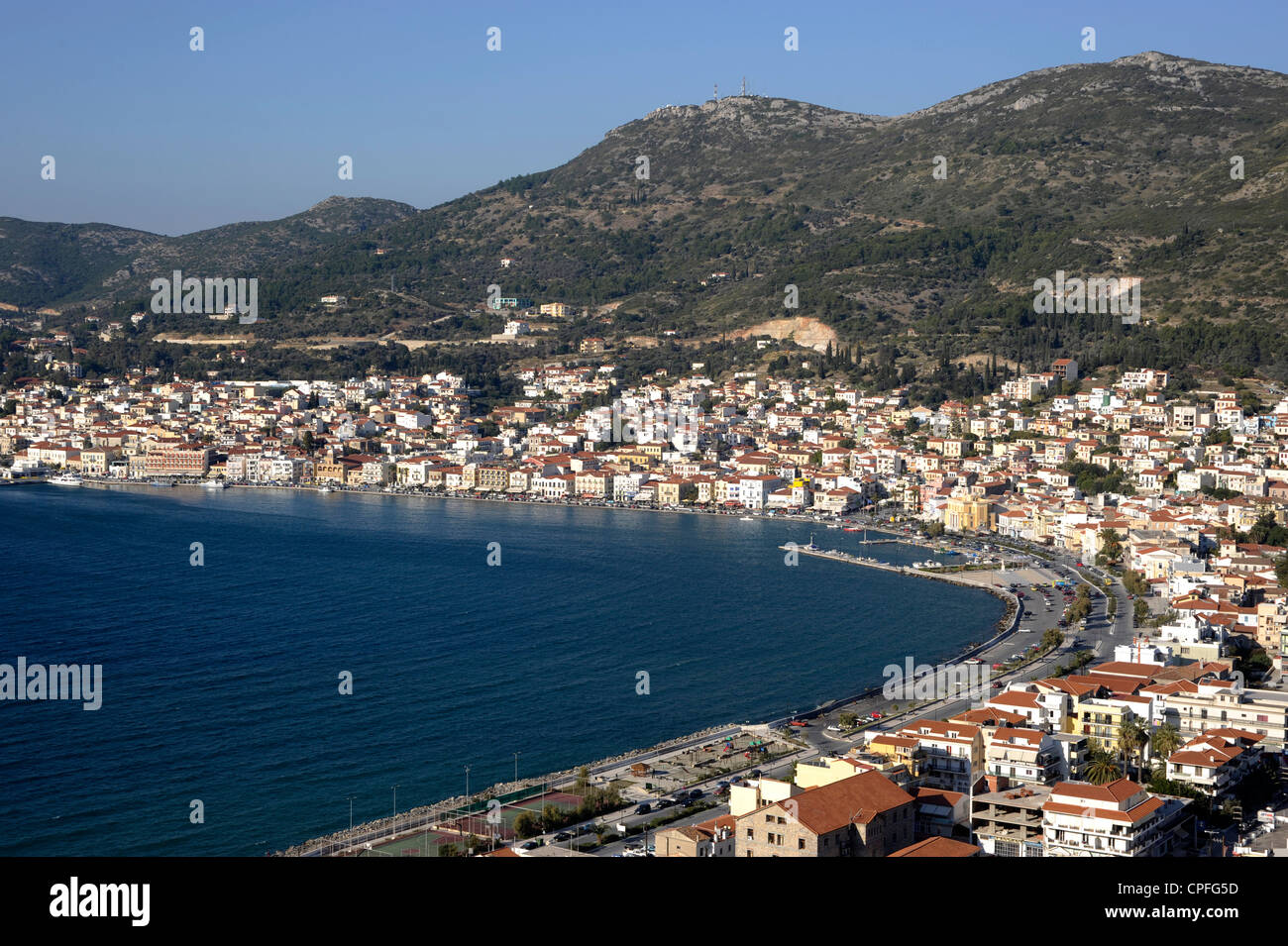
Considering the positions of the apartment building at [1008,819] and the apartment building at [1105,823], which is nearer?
the apartment building at [1105,823]

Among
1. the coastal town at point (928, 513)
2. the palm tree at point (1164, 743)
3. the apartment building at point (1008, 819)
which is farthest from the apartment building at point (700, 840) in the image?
the palm tree at point (1164, 743)

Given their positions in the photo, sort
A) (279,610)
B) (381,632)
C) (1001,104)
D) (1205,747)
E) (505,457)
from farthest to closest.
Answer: (1001,104) < (505,457) < (279,610) < (381,632) < (1205,747)

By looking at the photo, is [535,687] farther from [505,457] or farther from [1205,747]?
[505,457]

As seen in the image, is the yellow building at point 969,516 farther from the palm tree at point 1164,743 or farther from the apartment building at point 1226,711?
the palm tree at point 1164,743

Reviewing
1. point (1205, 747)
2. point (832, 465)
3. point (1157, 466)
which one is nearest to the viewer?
point (1205, 747)

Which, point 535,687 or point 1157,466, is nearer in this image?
point 535,687

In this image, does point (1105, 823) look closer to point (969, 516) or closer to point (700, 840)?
point (700, 840)
